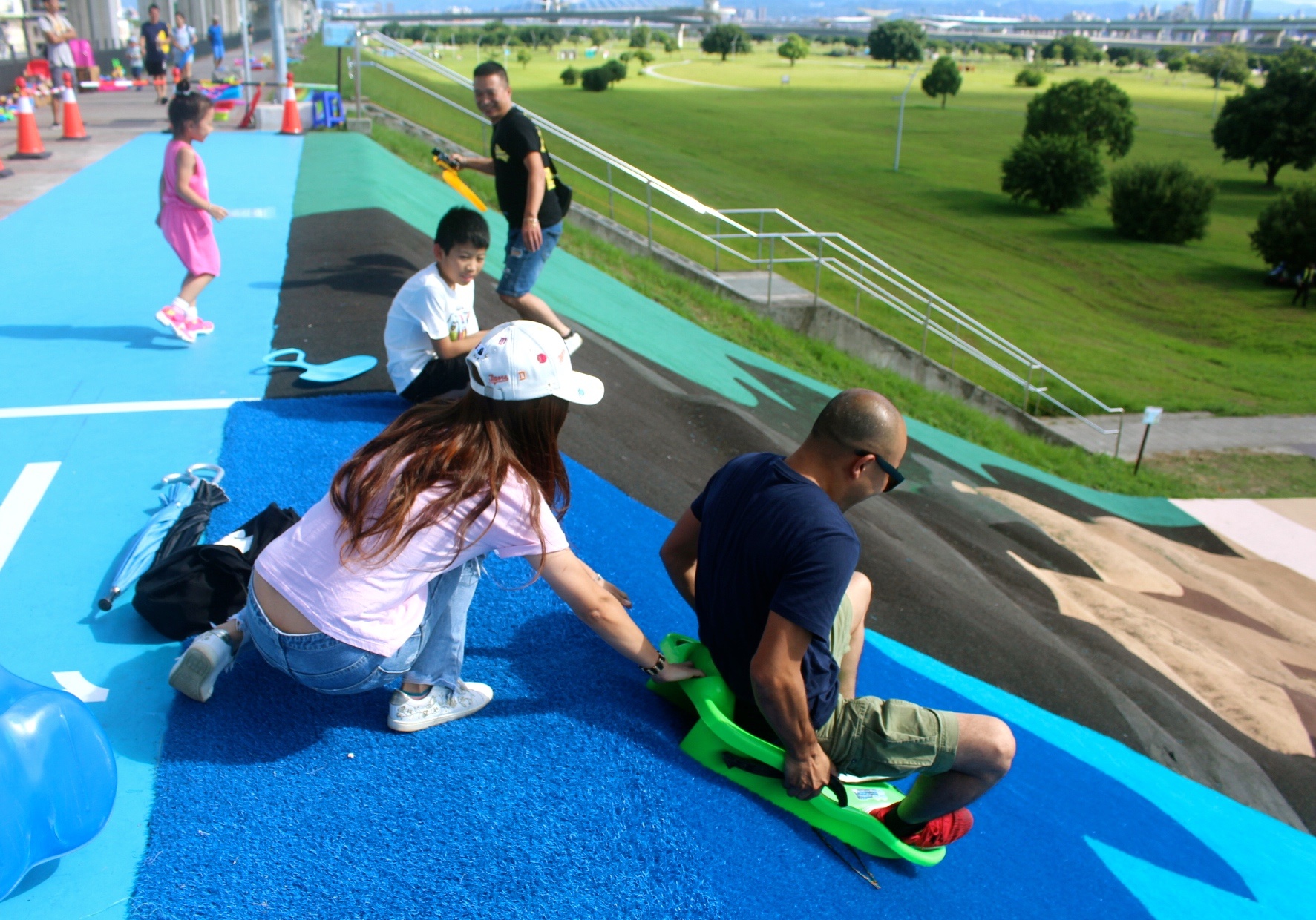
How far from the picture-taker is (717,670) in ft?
11.1

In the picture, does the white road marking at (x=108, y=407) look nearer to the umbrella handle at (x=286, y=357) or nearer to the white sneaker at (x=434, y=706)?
the umbrella handle at (x=286, y=357)

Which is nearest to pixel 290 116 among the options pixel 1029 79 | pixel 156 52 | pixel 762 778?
pixel 156 52

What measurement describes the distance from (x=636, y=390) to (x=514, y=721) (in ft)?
17.4

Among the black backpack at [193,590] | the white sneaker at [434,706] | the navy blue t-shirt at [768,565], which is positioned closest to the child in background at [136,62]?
the black backpack at [193,590]

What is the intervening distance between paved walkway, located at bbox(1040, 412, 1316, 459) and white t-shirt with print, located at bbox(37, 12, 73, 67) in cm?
2124

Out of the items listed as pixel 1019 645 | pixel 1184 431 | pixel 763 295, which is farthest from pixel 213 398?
pixel 1184 431

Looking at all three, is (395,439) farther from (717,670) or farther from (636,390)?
(636,390)

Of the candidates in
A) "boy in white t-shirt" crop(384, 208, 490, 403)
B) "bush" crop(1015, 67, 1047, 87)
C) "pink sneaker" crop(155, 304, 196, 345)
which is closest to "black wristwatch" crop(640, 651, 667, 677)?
"boy in white t-shirt" crop(384, 208, 490, 403)

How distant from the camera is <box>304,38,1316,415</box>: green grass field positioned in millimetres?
23812

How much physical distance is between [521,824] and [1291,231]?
1387 inches

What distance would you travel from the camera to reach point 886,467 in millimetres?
3014

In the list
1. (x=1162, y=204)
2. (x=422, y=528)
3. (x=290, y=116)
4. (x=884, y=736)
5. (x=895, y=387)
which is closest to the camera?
(x=422, y=528)

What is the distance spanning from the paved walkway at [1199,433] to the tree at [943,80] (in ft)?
182

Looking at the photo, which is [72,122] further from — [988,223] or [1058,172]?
[1058,172]
